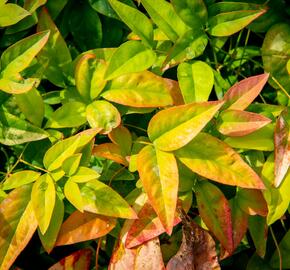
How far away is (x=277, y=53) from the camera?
4.18 feet

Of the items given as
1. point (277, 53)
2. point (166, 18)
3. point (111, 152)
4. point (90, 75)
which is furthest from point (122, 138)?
point (277, 53)

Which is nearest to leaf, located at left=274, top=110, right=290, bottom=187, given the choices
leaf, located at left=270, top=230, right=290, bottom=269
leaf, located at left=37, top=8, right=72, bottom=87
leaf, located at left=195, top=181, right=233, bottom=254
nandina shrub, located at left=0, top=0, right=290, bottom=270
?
nandina shrub, located at left=0, top=0, right=290, bottom=270

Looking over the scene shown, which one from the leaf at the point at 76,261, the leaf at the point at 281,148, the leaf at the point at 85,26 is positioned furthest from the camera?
the leaf at the point at 85,26

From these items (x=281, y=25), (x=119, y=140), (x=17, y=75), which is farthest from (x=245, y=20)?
(x=17, y=75)

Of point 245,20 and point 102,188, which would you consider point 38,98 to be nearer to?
point 102,188

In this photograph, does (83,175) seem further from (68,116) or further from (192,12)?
(192,12)

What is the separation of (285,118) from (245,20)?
8.0 inches

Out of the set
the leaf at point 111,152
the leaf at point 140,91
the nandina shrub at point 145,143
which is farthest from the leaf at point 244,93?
the leaf at point 111,152

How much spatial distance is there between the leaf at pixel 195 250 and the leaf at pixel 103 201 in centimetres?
14

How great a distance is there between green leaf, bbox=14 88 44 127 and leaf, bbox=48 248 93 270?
281 mm

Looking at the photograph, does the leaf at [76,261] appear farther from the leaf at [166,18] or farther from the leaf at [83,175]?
the leaf at [166,18]

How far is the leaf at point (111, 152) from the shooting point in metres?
1.11

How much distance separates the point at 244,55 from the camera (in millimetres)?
1351

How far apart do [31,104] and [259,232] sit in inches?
20.6
